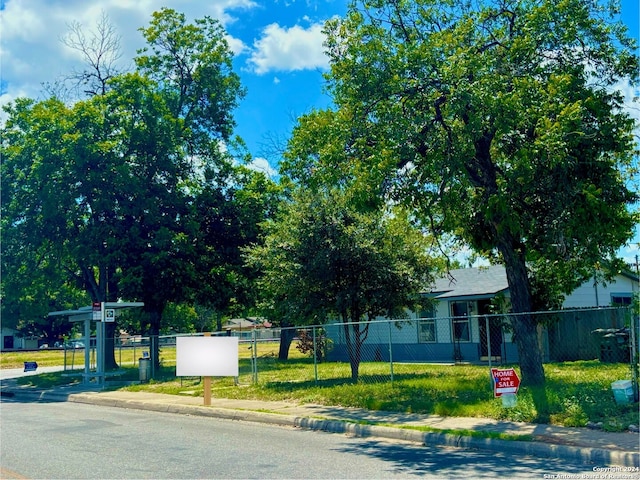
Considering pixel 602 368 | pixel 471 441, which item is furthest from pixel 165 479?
pixel 602 368

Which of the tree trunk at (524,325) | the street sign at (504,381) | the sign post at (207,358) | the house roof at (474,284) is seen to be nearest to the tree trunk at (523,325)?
the tree trunk at (524,325)

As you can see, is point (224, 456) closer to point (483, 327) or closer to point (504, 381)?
point (504, 381)

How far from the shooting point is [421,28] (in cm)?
1457

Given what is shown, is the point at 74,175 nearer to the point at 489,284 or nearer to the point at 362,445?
the point at 489,284

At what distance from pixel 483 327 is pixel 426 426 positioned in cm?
1640

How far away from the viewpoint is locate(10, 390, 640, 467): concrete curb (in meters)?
8.77

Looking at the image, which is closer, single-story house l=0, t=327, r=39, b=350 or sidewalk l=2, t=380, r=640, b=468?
sidewalk l=2, t=380, r=640, b=468

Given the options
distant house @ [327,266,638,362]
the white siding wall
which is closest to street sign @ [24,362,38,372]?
distant house @ [327,266,638,362]

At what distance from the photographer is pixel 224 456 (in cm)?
959

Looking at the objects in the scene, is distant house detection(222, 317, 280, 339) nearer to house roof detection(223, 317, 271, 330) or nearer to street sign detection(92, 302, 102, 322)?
house roof detection(223, 317, 271, 330)

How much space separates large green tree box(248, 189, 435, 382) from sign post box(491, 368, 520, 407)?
6436mm

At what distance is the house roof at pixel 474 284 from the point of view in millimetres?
25969

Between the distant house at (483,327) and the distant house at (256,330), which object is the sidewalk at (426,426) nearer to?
the distant house at (256,330)

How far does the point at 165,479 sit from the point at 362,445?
375 cm
